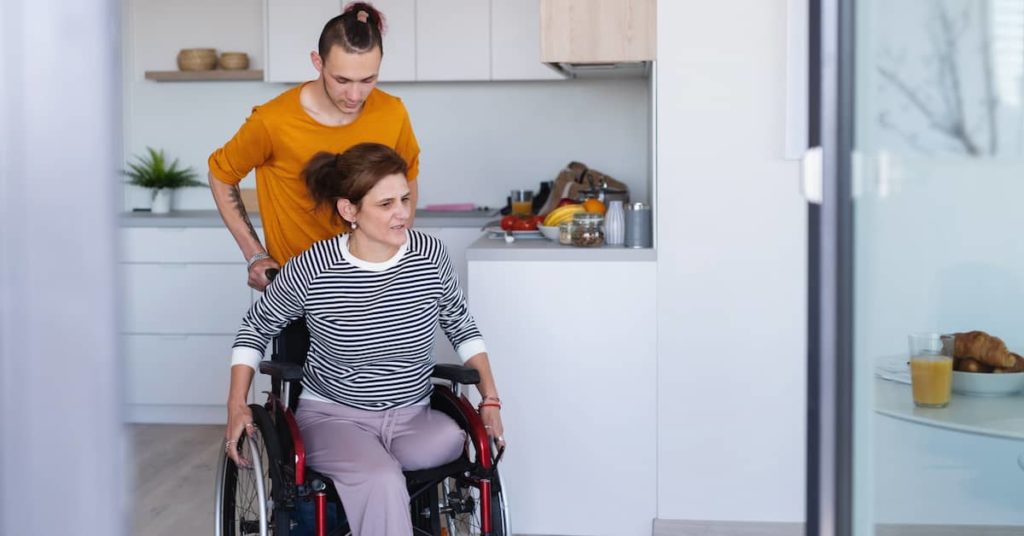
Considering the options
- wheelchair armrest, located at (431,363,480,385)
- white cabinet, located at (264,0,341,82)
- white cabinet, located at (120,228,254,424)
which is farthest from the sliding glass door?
white cabinet, located at (264,0,341,82)

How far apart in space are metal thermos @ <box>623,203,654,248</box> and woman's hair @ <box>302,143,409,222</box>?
941mm

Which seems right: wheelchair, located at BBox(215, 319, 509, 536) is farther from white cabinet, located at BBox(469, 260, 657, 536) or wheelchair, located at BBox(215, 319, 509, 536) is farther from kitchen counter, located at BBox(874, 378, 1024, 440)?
kitchen counter, located at BBox(874, 378, 1024, 440)

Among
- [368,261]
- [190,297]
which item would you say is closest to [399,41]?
[190,297]

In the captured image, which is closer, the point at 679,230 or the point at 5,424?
the point at 5,424

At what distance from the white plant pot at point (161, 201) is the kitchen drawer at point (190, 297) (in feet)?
1.42

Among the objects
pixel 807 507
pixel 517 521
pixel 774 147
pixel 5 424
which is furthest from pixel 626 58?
pixel 5 424

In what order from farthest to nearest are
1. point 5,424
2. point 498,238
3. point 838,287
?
point 498,238, point 838,287, point 5,424

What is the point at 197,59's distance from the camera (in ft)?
16.7

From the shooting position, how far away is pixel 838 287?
1.25 meters

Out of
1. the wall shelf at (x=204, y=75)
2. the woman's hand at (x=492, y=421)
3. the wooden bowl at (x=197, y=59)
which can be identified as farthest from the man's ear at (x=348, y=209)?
the wooden bowl at (x=197, y=59)

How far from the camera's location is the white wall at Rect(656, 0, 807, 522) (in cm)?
313

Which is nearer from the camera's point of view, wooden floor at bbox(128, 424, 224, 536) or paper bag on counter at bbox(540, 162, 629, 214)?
wooden floor at bbox(128, 424, 224, 536)

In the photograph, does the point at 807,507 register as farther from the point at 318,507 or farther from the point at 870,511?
the point at 318,507

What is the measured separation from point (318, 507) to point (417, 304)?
0.49 meters
